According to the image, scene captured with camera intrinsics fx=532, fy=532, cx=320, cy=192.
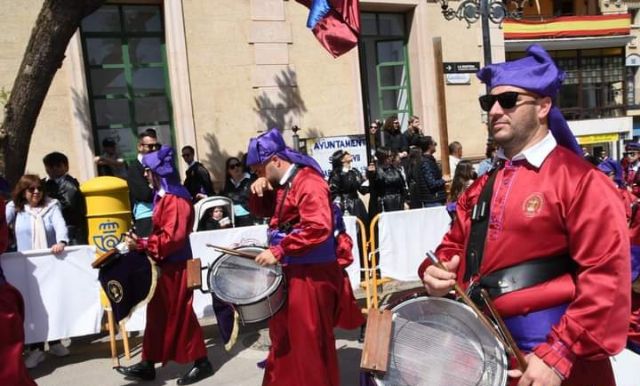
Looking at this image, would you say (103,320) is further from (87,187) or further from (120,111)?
(120,111)

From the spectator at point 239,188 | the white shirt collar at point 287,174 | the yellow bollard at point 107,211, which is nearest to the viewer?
the white shirt collar at point 287,174

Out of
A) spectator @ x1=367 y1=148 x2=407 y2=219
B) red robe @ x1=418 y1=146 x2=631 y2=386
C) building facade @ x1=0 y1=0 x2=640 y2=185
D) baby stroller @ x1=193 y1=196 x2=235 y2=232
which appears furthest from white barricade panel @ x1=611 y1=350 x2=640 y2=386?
building facade @ x1=0 y1=0 x2=640 y2=185

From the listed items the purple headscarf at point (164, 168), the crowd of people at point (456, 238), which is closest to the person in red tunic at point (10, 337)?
the crowd of people at point (456, 238)

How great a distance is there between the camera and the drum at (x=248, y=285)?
3467mm

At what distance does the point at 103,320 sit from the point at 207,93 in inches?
194

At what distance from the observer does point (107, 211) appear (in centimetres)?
553

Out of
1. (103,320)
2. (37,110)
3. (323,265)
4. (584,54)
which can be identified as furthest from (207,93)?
(584,54)

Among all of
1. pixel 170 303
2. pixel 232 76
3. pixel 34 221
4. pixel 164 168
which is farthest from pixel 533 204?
pixel 232 76

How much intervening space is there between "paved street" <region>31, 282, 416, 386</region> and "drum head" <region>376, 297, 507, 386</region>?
261cm

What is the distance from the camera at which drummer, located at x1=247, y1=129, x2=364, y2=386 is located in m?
3.42

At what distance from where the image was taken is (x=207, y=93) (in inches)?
374

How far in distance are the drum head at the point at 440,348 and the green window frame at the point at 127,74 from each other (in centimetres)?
831

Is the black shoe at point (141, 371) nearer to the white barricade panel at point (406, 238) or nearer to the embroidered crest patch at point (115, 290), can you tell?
the embroidered crest patch at point (115, 290)

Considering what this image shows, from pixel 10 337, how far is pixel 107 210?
2325 mm
